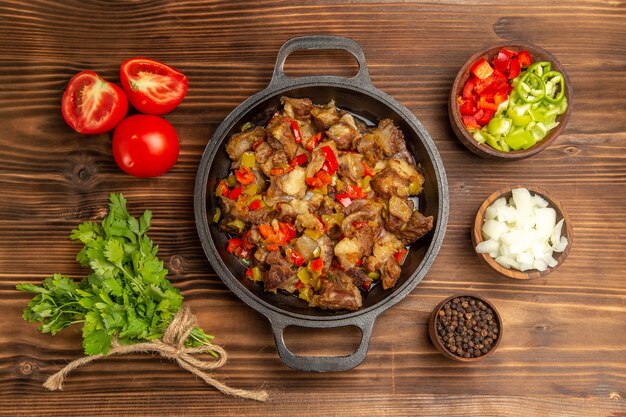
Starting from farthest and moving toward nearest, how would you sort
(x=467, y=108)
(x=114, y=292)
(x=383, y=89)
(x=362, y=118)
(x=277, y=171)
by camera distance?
(x=383, y=89) < (x=362, y=118) < (x=467, y=108) < (x=277, y=171) < (x=114, y=292)

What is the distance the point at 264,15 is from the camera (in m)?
4.20

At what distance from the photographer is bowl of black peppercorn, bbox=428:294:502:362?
378 centimetres

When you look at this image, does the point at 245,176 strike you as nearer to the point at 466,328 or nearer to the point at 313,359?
the point at 313,359

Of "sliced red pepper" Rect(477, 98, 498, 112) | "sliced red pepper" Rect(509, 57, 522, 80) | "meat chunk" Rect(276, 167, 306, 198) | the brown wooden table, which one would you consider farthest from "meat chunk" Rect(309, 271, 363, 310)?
"sliced red pepper" Rect(509, 57, 522, 80)

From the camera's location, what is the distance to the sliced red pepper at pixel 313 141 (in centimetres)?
382

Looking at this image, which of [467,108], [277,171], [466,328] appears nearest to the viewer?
[277,171]

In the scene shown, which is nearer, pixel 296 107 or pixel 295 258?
pixel 295 258

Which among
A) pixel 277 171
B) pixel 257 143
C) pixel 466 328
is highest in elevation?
pixel 257 143

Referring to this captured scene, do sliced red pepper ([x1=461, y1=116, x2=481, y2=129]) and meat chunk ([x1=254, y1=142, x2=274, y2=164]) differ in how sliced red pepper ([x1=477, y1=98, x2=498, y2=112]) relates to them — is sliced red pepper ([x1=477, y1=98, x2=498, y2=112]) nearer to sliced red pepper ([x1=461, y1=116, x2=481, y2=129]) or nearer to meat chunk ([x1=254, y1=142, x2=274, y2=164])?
sliced red pepper ([x1=461, y1=116, x2=481, y2=129])

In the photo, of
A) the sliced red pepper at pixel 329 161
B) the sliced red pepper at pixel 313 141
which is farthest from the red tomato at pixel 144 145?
the sliced red pepper at pixel 329 161

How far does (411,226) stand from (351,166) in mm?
537

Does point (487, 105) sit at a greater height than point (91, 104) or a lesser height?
lesser

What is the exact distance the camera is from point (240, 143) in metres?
3.81

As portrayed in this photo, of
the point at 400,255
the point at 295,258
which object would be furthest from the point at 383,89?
the point at 295,258
